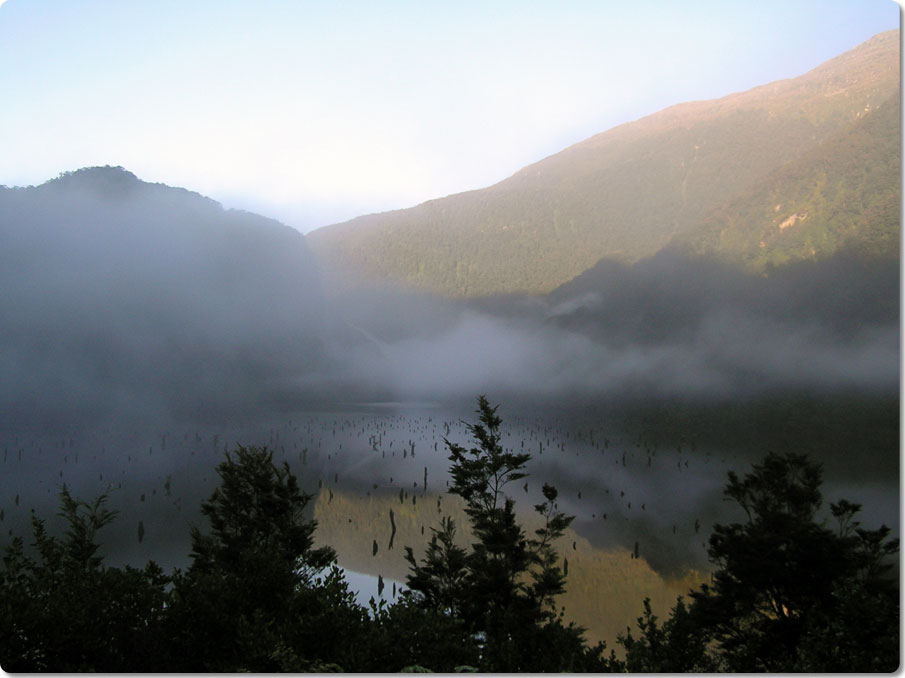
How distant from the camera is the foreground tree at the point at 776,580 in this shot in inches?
234

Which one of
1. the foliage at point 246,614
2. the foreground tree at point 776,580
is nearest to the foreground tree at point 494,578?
the foreground tree at point 776,580

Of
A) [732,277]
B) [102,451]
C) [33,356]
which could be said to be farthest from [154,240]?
[732,277]

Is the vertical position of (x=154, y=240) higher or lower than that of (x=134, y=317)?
higher

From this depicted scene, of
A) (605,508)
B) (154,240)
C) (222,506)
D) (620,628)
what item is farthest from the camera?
(605,508)

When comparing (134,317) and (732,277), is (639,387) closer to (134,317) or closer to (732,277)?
(732,277)

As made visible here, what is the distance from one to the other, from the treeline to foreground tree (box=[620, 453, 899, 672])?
0.02 meters

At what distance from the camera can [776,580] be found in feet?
24.6

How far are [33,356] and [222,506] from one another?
4957 mm

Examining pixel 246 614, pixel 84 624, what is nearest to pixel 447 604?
pixel 246 614

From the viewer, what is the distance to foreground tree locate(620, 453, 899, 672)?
594cm

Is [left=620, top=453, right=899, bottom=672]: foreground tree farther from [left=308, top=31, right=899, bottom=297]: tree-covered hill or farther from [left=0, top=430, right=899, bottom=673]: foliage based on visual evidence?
[left=308, top=31, right=899, bottom=297]: tree-covered hill

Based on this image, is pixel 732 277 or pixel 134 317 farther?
pixel 134 317

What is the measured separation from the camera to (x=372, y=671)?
3.76 m

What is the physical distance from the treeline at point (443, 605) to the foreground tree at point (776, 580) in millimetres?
24
